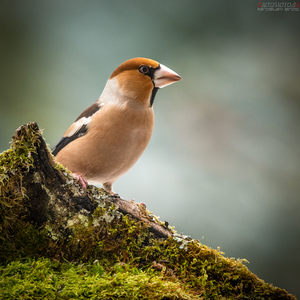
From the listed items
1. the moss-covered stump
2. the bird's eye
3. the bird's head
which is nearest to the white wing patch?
the bird's head

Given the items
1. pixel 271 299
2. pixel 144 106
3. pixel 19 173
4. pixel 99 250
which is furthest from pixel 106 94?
pixel 271 299

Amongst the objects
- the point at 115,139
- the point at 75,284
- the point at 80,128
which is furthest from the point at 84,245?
the point at 80,128

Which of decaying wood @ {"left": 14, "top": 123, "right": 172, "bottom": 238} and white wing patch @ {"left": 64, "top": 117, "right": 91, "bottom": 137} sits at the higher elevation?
white wing patch @ {"left": 64, "top": 117, "right": 91, "bottom": 137}

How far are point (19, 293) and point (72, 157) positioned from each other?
4.33ft

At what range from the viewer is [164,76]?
2.62m

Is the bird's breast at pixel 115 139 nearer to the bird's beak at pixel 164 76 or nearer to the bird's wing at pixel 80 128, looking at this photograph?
the bird's wing at pixel 80 128

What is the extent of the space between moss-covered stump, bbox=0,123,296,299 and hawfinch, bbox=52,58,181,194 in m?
0.57

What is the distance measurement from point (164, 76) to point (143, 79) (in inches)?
7.7

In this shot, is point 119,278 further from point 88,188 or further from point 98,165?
point 98,165

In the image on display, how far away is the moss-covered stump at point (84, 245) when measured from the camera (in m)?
1.53

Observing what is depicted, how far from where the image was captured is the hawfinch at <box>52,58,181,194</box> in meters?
2.44

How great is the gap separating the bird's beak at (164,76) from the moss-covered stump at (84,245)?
128 cm

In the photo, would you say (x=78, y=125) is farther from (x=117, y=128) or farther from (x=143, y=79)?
(x=143, y=79)

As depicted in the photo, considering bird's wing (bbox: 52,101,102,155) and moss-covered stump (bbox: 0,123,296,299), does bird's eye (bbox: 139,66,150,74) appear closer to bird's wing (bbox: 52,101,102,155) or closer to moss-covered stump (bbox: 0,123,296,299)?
bird's wing (bbox: 52,101,102,155)
